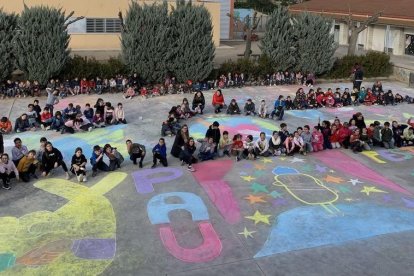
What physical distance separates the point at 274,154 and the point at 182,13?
12.0 meters

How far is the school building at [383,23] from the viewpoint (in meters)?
34.2

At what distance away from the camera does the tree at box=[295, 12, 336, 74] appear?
2720cm

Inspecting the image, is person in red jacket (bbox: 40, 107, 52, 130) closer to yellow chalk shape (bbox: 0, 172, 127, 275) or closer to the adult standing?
yellow chalk shape (bbox: 0, 172, 127, 275)

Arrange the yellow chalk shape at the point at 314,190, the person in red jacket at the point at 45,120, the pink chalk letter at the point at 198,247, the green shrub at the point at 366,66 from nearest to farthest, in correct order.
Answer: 1. the pink chalk letter at the point at 198,247
2. the yellow chalk shape at the point at 314,190
3. the person in red jacket at the point at 45,120
4. the green shrub at the point at 366,66

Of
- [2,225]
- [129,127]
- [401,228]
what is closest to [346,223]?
[401,228]

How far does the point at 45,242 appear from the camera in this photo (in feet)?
33.2

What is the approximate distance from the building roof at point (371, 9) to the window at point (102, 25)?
13766 mm

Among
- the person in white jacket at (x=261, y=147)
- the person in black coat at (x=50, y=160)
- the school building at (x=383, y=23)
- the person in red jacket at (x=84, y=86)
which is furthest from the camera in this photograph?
the school building at (x=383, y=23)

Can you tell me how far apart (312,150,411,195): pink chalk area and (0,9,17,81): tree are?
48.9 ft

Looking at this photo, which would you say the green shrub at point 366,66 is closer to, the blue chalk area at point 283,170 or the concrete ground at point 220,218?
the concrete ground at point 220,218

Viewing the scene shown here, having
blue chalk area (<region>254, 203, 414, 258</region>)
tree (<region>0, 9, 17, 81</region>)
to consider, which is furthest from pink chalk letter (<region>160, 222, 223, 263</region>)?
tree (<region>0, 9, 17, 81</region>)

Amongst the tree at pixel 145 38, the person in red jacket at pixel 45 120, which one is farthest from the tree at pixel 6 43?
the person in red jacket at pixel 45 120

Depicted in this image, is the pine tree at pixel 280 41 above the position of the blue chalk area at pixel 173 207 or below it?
above

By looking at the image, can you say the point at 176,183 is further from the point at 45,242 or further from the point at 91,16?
the point at 91,16
